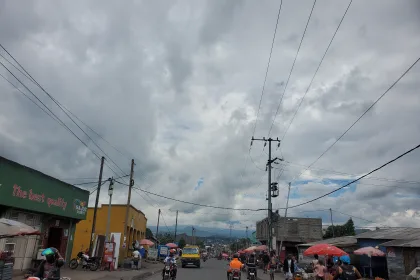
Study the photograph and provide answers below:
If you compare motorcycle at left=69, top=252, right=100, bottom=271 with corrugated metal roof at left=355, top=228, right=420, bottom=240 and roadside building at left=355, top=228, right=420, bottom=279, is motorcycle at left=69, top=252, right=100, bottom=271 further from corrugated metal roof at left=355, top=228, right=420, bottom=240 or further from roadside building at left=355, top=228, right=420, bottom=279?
corrugated metal roof at left=355, top=228, right=420, bottom=240

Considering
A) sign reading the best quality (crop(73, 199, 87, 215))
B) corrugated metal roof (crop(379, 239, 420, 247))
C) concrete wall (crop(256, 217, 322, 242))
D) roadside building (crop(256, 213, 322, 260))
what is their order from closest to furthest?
corrugated metal roof (crop(379, 239, 420, 247)), sign reading the best quality (crop(73, 199, 87, 215)), roadside building (crop(256, 213, 322, 260)), concrete wall (crop(256, 217, 322, 242))

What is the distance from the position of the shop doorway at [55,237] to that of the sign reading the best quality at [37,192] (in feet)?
4.69

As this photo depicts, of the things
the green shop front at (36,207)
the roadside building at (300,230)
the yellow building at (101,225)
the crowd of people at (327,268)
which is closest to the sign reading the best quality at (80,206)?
the green shop front at (36,207)

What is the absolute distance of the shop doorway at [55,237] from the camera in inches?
940

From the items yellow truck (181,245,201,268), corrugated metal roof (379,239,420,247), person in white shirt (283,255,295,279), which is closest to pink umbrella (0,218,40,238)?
person in white shirt (283,255,295,279)

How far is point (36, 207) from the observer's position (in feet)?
61.9

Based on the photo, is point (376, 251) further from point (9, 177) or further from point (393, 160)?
point (9, 177)

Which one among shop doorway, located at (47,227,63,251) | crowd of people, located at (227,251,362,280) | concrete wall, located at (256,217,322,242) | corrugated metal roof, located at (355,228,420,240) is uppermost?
concrete wall, located at (256,217,322,242)

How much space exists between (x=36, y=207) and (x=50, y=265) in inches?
476

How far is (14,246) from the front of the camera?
17922 millimetres

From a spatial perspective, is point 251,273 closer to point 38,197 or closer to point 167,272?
point 167,272

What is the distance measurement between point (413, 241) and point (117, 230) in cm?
2952

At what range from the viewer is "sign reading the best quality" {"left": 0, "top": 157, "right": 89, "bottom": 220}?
52.9 ft

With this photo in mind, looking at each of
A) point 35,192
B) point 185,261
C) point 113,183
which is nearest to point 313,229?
point 185,261
